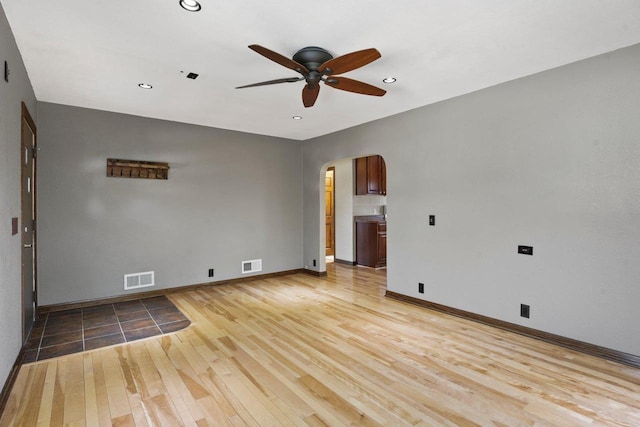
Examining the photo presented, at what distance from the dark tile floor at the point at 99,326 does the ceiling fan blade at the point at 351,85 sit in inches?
117

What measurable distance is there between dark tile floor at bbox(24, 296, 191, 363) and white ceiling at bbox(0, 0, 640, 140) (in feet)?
8.57

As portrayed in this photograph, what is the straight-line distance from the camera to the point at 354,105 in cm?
412

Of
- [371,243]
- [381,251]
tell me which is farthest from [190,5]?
[381,251]


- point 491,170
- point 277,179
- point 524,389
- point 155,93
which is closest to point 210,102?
point 155,93

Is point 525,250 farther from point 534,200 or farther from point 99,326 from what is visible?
point 99,326

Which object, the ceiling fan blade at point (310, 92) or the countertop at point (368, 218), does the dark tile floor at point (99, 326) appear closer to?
the ceiling fan blade at point (310, 92)

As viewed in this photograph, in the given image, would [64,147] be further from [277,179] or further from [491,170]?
[491,170]

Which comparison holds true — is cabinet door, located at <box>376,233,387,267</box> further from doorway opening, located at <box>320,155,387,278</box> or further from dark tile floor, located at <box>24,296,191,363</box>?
dark tile floor, located at <box>24,296,191,363</box>

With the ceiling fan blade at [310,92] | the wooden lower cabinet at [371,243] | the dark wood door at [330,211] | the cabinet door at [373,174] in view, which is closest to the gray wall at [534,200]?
the ceiling fan blade at [310,92]

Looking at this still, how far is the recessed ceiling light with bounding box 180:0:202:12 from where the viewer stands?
2041 mm

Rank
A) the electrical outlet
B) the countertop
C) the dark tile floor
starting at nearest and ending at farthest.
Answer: the dark tile floor → the electrical outlet → the countertop

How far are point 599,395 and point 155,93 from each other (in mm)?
Answer: 4856

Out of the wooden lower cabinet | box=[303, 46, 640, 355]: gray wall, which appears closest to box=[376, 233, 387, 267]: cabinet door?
the wooden lower cabinet

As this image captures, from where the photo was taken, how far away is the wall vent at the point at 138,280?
4.56 meters
